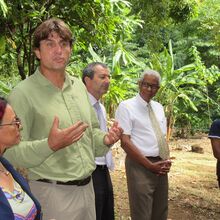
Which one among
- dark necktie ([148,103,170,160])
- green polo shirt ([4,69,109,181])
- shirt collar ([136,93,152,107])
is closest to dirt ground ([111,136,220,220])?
dark necktie ([148,103,170,160])

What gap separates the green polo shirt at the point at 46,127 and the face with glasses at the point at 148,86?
5.26 ft

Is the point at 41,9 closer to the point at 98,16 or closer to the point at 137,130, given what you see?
the point at 98,16

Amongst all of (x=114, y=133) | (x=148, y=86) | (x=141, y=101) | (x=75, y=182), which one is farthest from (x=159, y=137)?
(x=75, y=182)

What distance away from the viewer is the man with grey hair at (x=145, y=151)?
375 centimetres

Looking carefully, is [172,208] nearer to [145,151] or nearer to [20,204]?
[145,151]

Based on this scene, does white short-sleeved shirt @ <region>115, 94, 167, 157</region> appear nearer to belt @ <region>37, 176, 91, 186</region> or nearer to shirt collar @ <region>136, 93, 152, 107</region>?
shirt collar @ <region>136, 93, 152, 107</region>

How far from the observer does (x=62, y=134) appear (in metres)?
1.88

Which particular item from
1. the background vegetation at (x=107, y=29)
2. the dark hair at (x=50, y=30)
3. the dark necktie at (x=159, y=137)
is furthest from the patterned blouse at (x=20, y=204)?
the dark necktie at (x=159, y=137)

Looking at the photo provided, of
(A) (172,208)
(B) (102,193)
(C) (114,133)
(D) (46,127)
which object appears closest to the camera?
(D) (46,127)

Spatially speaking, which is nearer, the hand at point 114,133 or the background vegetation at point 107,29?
the hand at point 114,133

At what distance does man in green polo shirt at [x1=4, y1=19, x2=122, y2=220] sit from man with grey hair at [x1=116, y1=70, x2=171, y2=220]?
57.1 inches

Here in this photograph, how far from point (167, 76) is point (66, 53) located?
28.0 ft

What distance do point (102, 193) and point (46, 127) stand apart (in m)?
1.48

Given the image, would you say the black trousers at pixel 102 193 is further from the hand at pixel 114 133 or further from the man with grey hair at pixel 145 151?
the hand at pixel 114 133
